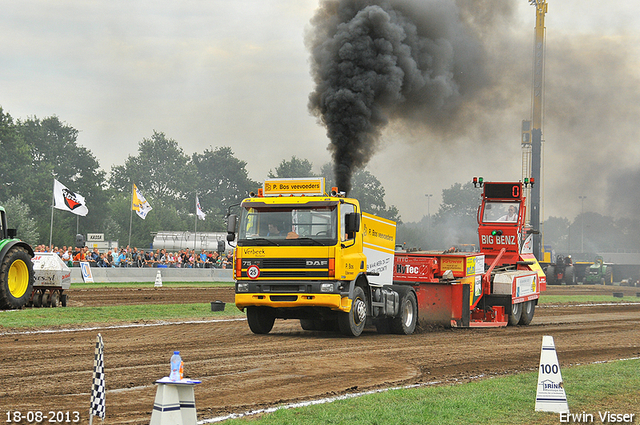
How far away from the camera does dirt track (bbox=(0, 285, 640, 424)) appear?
26.6ft

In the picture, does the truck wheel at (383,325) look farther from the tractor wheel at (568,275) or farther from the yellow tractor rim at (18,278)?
the tractor wheel at (568,275)

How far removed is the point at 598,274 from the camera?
55.6 metres

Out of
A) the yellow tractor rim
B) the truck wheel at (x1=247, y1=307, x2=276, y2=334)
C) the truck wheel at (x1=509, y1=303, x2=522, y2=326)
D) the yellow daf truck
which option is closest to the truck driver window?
the yellow daf truck

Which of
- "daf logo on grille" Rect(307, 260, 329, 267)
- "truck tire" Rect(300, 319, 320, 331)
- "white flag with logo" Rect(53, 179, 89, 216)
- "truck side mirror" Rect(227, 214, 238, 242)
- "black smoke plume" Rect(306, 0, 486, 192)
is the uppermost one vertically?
"black smoke plume" Rect(306, 0, 486, 192)

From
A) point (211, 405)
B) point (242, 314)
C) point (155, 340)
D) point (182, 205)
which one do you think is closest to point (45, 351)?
point (155, 340)

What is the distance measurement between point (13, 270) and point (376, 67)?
10752 mm

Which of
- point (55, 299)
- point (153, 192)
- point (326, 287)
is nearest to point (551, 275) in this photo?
point (55, 299)

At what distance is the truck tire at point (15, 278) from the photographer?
16.3 metres

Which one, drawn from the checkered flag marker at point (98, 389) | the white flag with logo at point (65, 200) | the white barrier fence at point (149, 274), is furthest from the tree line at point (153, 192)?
the checkered flag marker at point (98, 389)

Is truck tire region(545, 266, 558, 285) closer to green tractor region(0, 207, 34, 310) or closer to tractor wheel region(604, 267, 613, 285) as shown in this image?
tractor wheel region(604, 267, 613, 285)

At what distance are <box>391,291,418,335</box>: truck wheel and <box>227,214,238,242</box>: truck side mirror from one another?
4168mm

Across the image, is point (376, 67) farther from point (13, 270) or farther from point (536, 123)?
point (536, 123)

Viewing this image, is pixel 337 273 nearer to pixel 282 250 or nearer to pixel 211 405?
pixel 282 250

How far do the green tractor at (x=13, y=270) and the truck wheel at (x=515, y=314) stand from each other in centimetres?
1221
